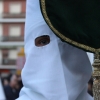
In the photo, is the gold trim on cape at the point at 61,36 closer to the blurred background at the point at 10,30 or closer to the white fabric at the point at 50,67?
the white fabric at the point at 50,67

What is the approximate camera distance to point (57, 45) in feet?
8.42

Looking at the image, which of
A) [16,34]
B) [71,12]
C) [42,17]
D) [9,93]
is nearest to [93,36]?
[71,12]

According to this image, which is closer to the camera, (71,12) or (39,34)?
(71,12)

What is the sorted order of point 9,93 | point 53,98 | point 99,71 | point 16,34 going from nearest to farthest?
point 99,71, point 53,98, point 9,93, point 16,34

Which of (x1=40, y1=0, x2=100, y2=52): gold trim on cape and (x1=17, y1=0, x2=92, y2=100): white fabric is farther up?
(x1=40, y1=0, x2=100, y2=52): gold trim on cape

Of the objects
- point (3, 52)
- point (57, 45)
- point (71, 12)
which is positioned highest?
point (71, 12)

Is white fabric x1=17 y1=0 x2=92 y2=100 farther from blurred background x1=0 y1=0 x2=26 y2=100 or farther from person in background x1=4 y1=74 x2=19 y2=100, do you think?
blurred background x1=0 y1=0 x2=26 y2=100

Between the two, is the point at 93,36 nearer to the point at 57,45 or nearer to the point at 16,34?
the point at 57,45

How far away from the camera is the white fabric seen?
252 centimetres

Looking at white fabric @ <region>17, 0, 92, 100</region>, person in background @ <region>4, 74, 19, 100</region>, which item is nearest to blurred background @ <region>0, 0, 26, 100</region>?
person in background @ <region>4, 74, 19, 100</region>

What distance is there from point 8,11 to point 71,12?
20.0 metres

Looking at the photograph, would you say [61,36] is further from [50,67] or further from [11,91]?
[11,91]

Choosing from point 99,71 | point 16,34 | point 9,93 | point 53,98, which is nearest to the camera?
point 99,71

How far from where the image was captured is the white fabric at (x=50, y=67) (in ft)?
8.27
